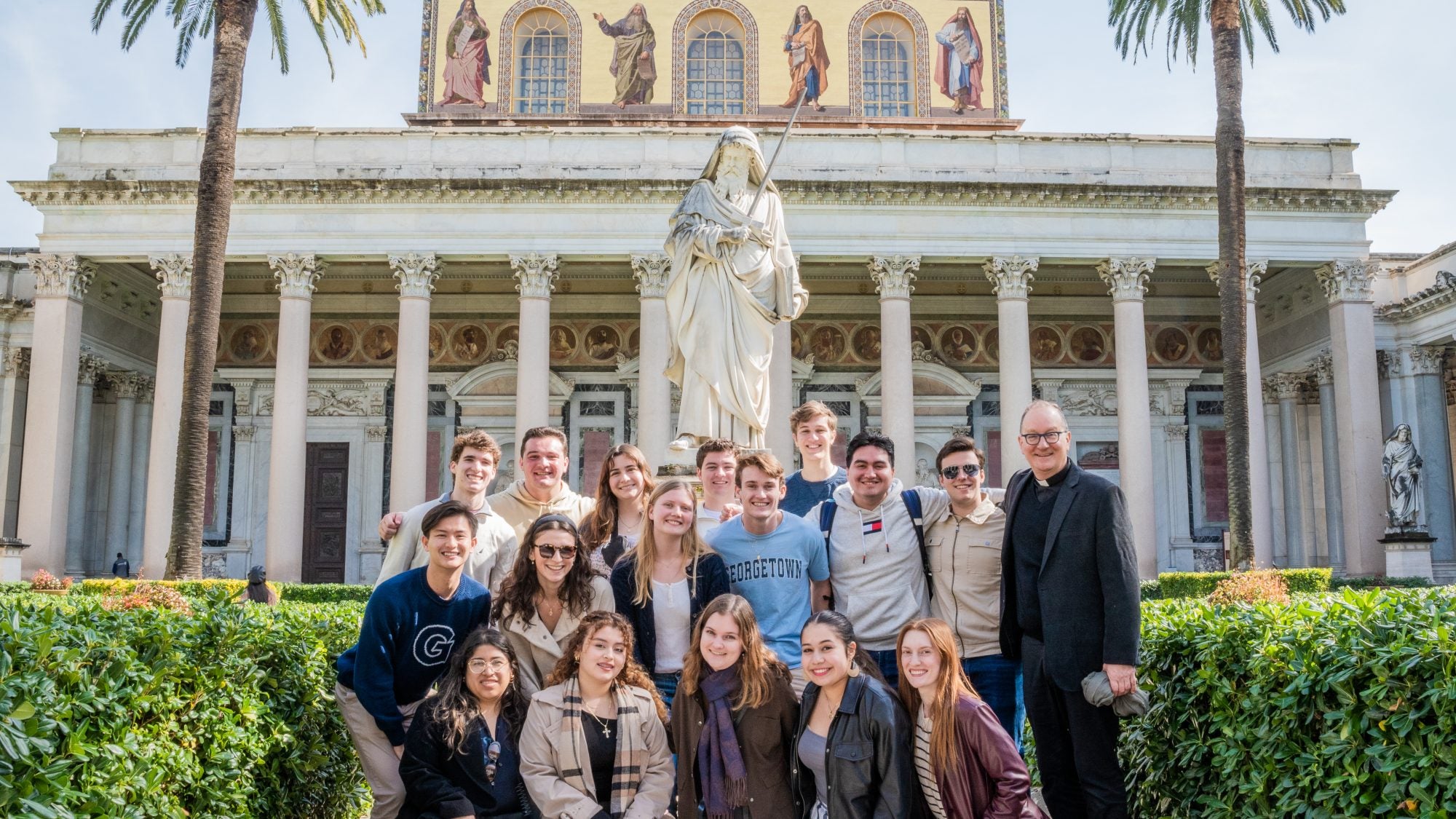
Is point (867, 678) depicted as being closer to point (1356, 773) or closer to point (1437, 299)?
point (1356, 773)

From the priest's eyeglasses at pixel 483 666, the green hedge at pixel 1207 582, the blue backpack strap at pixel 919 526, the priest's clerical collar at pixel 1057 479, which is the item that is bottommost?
the green hedge at pixel 1207 582

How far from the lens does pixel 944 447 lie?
6133 mm

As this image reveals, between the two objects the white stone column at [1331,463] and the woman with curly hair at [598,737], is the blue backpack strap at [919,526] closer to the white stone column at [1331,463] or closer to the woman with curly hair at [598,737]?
the woman with curly hair at [598,737]

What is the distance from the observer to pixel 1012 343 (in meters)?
28.4

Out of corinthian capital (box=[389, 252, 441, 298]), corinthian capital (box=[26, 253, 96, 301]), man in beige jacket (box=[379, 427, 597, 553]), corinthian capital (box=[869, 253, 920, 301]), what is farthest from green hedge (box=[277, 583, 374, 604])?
man in beige jacket (box=[379, 427, 597, 553])

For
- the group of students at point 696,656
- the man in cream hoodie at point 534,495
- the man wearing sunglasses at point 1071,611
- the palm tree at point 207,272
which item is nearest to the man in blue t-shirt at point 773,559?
the group of students at point 696,656

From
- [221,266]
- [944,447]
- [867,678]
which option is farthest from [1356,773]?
[221,266]

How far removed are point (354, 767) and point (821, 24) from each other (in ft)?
106

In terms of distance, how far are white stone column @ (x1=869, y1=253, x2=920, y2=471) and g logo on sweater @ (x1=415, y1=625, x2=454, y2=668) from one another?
22.1 meters

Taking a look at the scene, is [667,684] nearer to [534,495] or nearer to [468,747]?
[468,747]

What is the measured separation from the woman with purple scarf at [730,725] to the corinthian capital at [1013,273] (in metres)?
24.8

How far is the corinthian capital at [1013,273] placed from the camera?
28.7m

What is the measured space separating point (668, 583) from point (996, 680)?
1.91m

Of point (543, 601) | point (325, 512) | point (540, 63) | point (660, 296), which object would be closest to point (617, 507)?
point (543, 601)
